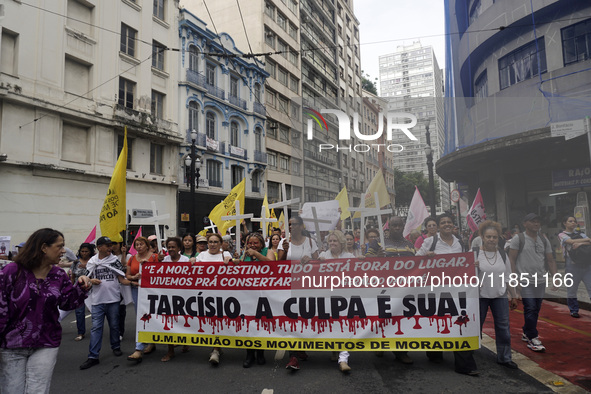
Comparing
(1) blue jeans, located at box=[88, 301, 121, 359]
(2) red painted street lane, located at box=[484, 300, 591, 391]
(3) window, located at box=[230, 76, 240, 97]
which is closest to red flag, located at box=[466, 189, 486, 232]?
(2) red painted street lane, located at box=[484, 300, 591, 391]

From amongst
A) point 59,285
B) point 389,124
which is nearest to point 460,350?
point 389,124

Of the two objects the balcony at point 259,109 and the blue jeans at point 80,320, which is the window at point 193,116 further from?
the blue jeans at point 80,320

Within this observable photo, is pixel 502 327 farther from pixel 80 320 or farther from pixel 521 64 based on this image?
pixel 521 64

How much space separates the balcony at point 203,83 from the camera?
24.0 m

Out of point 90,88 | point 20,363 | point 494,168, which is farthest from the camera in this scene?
point 90,88

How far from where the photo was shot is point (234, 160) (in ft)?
90.0

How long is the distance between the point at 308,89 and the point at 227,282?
33.5m

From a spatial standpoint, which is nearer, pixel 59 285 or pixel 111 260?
pixel 59 285

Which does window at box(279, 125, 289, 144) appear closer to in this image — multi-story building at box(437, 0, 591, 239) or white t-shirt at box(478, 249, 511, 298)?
multi-story building at box(437, 0, 591, 239)

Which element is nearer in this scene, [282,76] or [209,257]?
[209,257]

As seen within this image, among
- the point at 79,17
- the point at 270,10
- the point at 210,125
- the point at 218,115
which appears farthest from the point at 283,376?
the point at 270,10

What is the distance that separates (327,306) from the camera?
15.2 ft

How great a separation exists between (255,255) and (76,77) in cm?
1711

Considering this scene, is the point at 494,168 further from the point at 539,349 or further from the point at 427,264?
the point at 427,264
